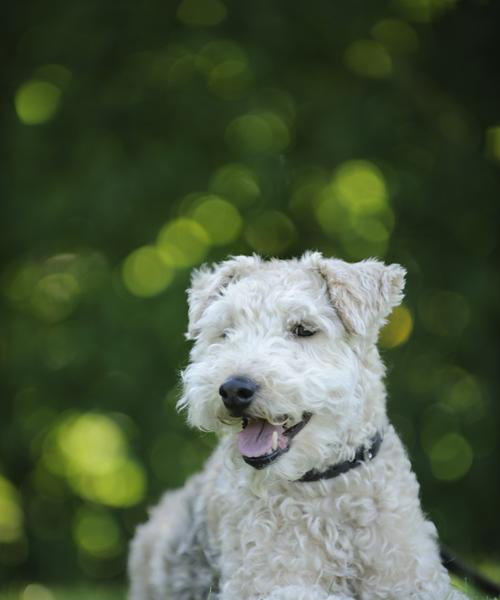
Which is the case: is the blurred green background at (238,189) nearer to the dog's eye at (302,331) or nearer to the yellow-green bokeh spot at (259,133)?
the yellow-green bokeh spot at (259,133)

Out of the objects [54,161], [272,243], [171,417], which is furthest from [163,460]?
[54,161]

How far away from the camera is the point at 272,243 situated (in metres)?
10.7

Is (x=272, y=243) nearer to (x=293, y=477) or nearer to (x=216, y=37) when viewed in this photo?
(x=216, y=37)

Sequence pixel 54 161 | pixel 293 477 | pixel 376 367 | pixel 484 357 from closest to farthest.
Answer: pixel 293 477
pixel 376 367
pixel 484 357
pixel 54 161

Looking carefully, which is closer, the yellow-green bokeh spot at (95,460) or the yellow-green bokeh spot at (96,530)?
the yellow-green bokeh spot at (95,460)

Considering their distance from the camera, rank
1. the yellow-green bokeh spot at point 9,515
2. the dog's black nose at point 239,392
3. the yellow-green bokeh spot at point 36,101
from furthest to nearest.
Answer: the yellow-green bokeh spot at point 9,515 < the yellow-green bokeh spot at point 36,101 < the dog's black nose at point 239,392

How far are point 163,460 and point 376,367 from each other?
6.76 m

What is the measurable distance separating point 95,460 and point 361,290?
7.93m

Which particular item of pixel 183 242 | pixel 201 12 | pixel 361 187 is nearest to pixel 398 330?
pixel 361 187

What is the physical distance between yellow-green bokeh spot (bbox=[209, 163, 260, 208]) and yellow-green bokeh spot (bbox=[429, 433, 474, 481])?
12.8 feet

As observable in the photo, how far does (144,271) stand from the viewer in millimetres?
10906

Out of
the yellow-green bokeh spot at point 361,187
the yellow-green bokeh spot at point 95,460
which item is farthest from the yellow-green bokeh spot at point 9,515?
the yellow-green bokeh spot at point 361,187

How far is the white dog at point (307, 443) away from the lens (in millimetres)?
4234

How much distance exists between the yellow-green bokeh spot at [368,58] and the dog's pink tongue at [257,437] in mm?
7303
